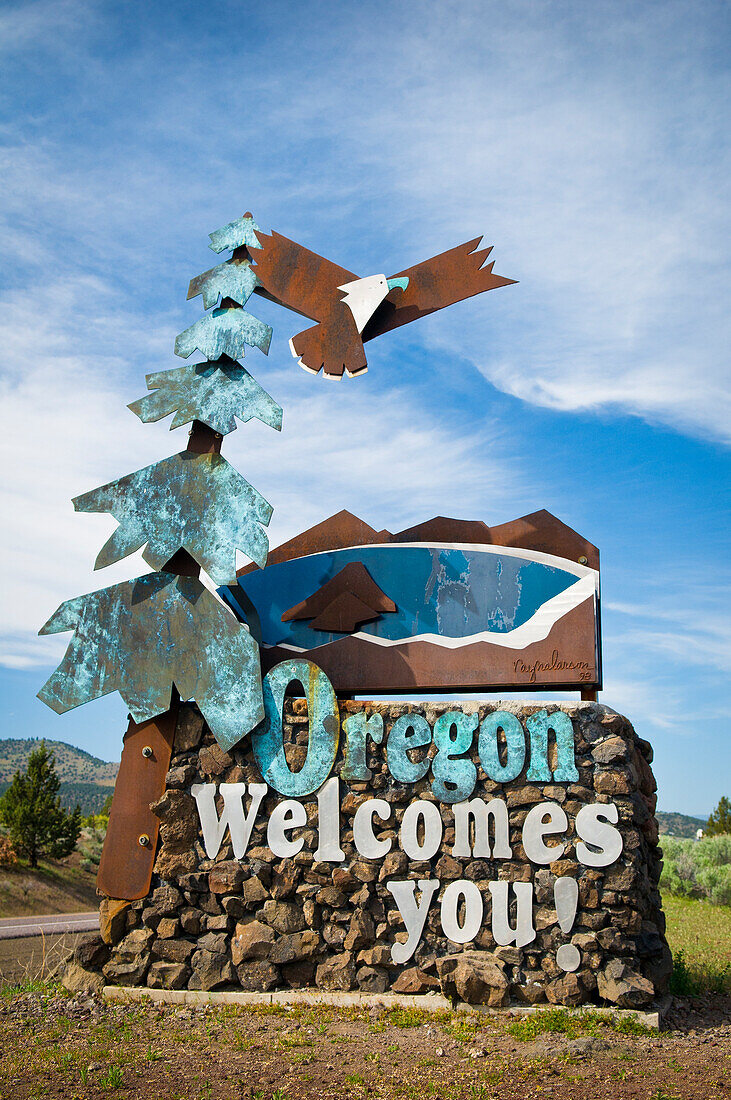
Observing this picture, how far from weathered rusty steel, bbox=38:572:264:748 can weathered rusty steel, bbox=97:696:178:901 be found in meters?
0.22

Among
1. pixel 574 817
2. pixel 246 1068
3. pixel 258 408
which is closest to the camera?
pixel 246 1068

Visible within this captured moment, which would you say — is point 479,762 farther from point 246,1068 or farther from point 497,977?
point 246,1068

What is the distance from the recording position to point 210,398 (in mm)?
8773

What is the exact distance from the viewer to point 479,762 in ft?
25.4

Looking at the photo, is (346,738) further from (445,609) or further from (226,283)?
(226,283)

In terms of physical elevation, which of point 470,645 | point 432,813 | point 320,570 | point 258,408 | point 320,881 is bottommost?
point 320,881

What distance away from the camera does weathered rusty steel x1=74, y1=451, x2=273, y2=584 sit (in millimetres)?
8328

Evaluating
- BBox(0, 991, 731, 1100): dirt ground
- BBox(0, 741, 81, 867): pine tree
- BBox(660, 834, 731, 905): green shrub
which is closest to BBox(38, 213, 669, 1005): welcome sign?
BBox(0, 991, 731, 1100): dirt ground

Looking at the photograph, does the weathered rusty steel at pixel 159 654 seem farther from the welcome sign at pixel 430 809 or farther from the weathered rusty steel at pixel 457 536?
the weathered rusty steel at pixel 457 536

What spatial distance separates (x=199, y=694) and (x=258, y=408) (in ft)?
9.03

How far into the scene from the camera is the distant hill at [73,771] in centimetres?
6812

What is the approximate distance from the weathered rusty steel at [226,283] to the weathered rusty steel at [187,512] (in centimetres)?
→ 180

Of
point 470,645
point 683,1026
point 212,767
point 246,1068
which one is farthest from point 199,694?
point 683,1026
